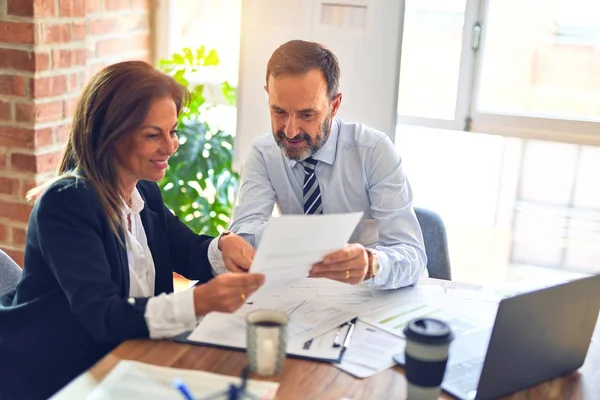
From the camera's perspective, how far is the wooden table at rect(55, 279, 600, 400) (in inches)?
Result: 51.9

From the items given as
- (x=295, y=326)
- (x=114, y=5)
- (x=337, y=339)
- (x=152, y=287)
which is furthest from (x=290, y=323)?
(x=114, y=5)

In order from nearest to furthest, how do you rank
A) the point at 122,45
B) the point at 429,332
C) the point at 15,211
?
the point at 429,332 < the point at 15,211 < the point at 122,45

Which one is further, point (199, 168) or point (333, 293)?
point (199, 168)

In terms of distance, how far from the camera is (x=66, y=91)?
9.34 feet

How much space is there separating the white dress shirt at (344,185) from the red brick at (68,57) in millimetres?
1018

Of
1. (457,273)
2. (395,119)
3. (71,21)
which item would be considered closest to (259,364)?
(395,119)

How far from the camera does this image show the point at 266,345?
4.42 ft

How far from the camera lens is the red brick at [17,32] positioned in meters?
2.66

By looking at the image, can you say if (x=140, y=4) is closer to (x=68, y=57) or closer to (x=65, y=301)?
(x=68, y=57)

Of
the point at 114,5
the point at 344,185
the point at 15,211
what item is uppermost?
the point at 114,5

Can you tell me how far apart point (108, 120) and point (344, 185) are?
0.76 meters

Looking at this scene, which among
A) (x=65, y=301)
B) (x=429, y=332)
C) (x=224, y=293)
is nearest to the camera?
(x=429, y=332)

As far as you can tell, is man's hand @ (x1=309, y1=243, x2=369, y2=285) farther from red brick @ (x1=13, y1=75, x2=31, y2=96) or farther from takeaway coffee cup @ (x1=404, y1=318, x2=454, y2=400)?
red brick @ (x1=13, y1=75, x2=31, y2=96)

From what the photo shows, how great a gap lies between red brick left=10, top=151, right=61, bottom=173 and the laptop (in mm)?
1834
